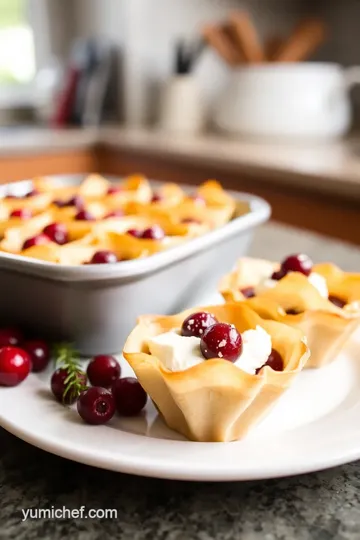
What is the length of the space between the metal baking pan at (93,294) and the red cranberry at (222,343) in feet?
0.47

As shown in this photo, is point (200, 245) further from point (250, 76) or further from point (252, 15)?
point (252, 15)

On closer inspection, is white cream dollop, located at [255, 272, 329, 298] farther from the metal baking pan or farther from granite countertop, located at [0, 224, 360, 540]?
granite countertop, located at [0, 224, 360, 540]

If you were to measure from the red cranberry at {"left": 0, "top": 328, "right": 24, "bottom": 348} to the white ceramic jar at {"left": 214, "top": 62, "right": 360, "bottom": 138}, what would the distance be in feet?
4.94

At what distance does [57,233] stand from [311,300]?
322mm

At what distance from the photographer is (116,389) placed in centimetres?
53

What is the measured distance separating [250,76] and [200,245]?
139 cm

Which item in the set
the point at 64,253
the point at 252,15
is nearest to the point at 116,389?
the point at 64,253

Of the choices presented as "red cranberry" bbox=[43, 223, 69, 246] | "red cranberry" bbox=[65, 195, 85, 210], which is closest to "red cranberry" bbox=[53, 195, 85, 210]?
"red cranberry" bbox=[65, 195, 85, 210]

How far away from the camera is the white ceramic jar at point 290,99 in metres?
1.95

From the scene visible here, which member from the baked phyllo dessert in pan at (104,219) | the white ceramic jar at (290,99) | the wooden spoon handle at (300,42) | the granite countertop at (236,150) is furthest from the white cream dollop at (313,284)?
the wooden spoon handle at (300,42)

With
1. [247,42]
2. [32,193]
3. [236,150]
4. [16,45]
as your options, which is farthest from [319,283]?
[16,45]

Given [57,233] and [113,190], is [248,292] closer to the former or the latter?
[57,233]

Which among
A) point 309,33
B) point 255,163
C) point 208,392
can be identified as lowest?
point 255,163

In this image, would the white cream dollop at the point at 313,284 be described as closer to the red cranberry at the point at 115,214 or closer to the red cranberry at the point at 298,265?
the red cranberry at the point at 298,265
